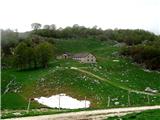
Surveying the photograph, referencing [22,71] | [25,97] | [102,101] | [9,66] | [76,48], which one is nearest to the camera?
[102,101]

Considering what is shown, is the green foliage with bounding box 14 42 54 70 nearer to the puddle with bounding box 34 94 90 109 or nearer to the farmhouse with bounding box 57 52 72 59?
the farmhouse with bounding box 57 52 72 59

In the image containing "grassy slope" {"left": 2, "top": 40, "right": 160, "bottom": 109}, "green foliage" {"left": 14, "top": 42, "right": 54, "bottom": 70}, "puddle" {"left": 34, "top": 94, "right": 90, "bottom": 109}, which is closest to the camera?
"puddle" {"left": 34, "top": 94, "right": 90, "bottom": 109}

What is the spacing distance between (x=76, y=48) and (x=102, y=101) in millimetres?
98797

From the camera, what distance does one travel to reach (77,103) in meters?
77.2

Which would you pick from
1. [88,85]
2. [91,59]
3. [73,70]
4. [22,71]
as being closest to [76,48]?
[91,59]

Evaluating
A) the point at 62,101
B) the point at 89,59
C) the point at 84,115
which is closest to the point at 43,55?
the point at 89,59

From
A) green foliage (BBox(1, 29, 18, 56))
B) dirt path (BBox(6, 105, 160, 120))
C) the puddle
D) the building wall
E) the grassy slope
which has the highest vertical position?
green foliage (BBox(1, 29, 18, 56))

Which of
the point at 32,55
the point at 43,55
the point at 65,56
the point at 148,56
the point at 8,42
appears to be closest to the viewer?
the point at 32,55

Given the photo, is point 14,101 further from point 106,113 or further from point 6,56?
point 6,56

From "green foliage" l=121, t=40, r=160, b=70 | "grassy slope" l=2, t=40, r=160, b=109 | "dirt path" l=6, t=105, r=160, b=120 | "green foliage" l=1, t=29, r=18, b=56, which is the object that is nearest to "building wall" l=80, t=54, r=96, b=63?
"grassy slope" l=2, t=40, r=160, b=109

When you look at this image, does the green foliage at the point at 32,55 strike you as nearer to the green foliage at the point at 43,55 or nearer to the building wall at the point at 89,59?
the green foliage at the point at 43,55

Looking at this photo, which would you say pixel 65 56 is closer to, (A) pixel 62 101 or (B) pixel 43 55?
(B) pixel 43 55

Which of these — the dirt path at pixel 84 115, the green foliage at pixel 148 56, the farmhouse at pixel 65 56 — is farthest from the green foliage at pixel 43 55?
the dirt path at pixel 84 115

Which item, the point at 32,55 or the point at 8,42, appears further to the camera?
the point at 8,42
